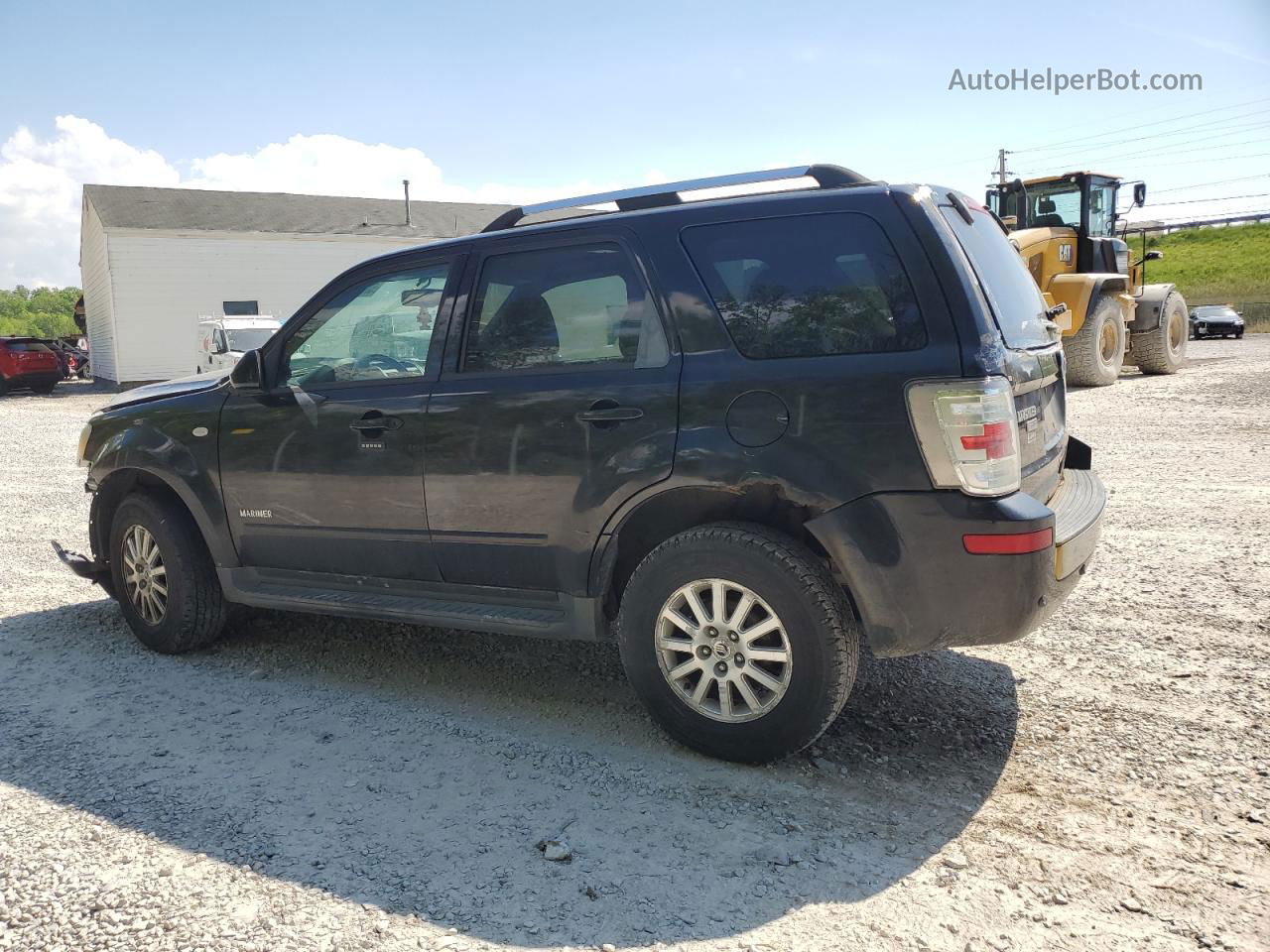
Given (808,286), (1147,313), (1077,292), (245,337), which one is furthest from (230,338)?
(808,286)

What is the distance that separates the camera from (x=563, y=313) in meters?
3.99

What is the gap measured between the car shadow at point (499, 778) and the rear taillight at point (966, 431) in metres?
1.09

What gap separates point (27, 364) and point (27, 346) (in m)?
→ 0.49

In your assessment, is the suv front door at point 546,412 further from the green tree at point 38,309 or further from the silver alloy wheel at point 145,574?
the green tree at point 38,309

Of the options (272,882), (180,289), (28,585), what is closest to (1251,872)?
(272,882)

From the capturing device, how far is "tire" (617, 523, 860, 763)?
3371 mm

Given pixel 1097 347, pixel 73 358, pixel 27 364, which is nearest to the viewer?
pixel 1097 347

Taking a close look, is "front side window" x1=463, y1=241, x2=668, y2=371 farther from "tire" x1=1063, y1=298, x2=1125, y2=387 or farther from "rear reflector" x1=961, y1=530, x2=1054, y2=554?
"tire" x1=1063, y1=298, x2=1125, y2=387

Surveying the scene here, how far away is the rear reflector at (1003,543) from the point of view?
3174mm

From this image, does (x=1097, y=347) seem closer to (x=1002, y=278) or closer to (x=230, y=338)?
(x=1002, y=278)

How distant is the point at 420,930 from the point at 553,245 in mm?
2546

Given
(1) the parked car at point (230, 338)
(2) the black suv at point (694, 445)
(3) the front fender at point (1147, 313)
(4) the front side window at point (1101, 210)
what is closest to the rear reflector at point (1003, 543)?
(2) the black suv at point (694, 445)

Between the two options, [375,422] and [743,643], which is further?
[375,422]

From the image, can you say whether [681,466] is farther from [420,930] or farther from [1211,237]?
[1211,237]
